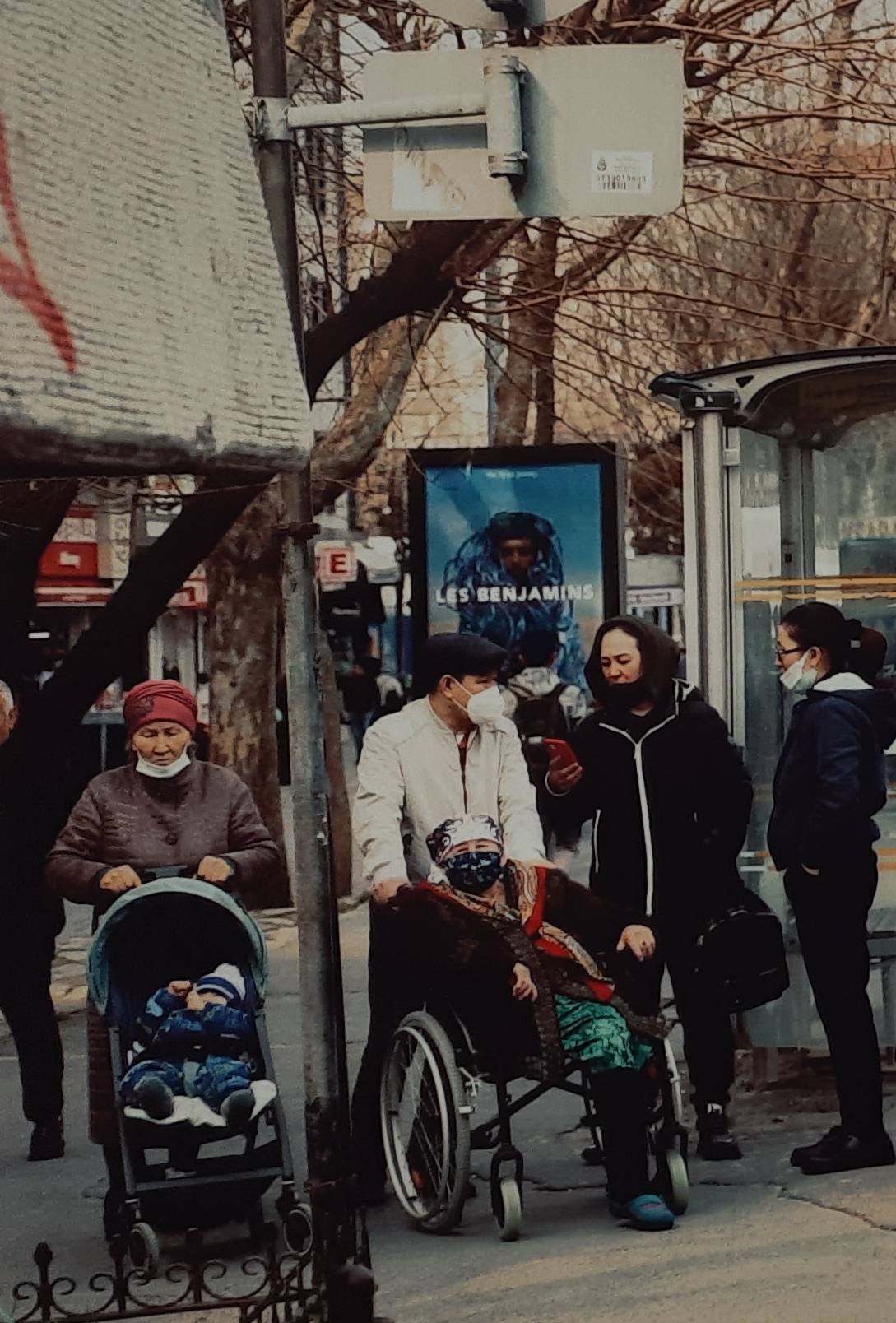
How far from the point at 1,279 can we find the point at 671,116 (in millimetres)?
2779

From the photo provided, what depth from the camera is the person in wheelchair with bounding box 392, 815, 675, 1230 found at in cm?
719

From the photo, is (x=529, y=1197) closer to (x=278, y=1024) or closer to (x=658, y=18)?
(x=278, y=1024)

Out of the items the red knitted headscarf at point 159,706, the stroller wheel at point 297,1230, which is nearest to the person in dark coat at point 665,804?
the red knitted headscarf at point 159,706

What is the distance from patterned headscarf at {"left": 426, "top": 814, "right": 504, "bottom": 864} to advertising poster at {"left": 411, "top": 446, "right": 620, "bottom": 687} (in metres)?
7.20

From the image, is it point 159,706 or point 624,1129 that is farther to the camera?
point 159,706

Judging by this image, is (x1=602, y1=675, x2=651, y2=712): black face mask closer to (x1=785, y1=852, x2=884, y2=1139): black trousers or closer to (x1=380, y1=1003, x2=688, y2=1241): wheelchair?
(x1=785, y1=852, x2=884, y2=1139): black trousers

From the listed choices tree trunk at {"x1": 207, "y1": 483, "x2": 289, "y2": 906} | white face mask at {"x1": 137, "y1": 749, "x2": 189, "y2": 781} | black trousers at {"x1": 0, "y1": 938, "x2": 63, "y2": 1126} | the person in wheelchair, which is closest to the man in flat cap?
the person in wheelchair

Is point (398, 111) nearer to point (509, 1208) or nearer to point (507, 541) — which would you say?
point (509, 1208)

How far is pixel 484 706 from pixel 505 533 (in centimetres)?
716

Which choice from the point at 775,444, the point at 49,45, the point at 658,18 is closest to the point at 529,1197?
the point at 775,444

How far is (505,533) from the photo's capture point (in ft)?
48.5

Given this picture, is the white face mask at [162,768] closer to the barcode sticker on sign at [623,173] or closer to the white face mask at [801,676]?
the white face mask at [801,676]

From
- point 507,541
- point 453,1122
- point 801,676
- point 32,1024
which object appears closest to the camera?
point 453,1122

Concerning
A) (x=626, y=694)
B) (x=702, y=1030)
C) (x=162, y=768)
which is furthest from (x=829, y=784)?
(x=162, y=768)
